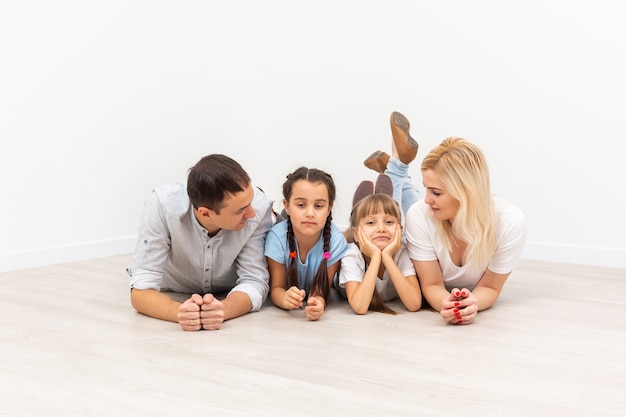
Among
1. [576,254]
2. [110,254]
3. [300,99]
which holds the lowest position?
[110,254]

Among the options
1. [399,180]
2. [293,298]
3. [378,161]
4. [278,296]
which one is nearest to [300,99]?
[378,161]

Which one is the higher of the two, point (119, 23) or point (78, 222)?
point (119, 23)

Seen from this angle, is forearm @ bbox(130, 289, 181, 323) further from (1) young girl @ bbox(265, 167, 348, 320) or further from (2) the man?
(1) young girl @ bbox(265, 167, 348, 320)

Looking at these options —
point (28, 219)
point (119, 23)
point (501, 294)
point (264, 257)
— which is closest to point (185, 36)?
point (119, 23)

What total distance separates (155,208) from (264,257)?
16.6 inches

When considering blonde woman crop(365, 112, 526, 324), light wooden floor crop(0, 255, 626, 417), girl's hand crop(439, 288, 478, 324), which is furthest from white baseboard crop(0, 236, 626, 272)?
girl's hand crop(439, 288, 478, 324)

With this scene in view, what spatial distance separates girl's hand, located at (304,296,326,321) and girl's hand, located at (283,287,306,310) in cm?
4

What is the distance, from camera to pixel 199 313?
2502mm

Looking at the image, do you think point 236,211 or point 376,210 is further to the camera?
point 376,210

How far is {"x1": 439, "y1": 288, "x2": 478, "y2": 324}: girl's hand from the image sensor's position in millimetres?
2535

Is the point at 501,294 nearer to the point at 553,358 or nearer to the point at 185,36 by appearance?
the point at 553,358

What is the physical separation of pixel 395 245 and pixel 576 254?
4.67 feet

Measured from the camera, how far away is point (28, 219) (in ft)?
12.5

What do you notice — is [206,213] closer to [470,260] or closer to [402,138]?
[470,260]
